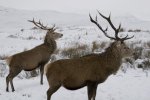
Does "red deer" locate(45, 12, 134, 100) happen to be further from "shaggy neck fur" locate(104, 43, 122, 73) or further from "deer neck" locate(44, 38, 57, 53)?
"deer neck" locate(44, 38, 57, 53)

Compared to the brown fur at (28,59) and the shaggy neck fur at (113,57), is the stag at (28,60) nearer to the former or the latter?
the brown fur at (28,59)

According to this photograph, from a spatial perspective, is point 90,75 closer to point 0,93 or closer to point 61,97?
point 61,97

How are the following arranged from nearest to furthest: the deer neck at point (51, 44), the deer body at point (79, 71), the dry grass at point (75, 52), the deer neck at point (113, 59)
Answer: the deer body at point (79, 71)
the deer neck at point (113, 59)
the deer neck at point (51, 44)
the dry grass at point (75, 52)

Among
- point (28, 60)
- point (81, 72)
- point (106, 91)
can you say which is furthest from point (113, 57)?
point (28, 60)

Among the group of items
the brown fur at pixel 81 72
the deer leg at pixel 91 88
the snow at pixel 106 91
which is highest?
the brown fur at pixel 81 72

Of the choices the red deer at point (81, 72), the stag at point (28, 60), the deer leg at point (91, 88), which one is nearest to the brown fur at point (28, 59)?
the stag at point (28, 60)

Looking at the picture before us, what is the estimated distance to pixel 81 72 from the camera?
745 centimetres

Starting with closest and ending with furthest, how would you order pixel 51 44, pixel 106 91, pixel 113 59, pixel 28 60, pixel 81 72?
pixel 81 72 → pixel 113 59 → pixel 106 91 → pixel 28 60 → pixel 51 44

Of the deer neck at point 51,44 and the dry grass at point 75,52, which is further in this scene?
the dry grass at point 75,52

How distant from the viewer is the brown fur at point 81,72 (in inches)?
292

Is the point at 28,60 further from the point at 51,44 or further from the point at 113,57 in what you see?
the point at 113,57

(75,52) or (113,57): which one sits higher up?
(113,57)

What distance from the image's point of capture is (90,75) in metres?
7.45

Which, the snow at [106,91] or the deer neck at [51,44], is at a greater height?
the deer neck at [51,44]
